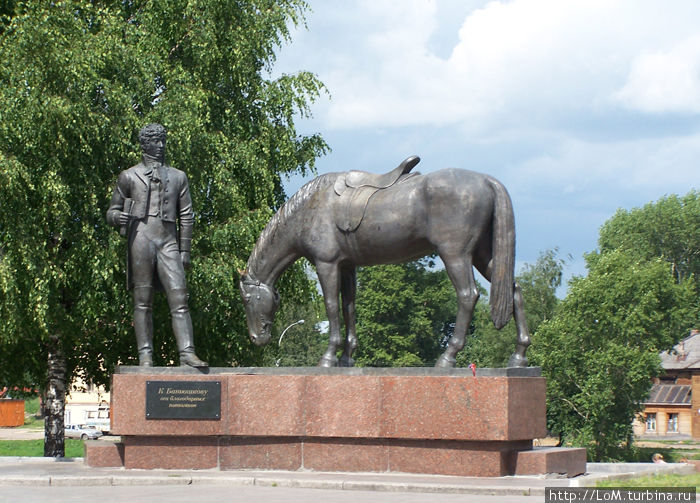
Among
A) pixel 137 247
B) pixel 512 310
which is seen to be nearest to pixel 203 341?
pixel 137 247

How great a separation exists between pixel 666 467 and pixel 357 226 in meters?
4.79

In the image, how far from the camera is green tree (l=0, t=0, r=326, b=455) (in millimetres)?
17641

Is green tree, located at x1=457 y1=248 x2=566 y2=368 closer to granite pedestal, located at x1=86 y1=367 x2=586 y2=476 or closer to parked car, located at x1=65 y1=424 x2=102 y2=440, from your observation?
parked car, located at x1=65 y1=424 x2=102 y2=440

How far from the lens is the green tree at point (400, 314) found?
5284 cm

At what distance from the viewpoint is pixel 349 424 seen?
11.2 m

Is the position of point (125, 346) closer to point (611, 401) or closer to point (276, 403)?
point (276, 403)

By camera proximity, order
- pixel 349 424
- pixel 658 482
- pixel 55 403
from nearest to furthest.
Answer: pixel 658 482
pixel 349 424
pixel 55 403

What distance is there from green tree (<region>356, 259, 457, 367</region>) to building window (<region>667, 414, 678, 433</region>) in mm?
20980

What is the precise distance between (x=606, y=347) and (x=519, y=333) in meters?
37.4

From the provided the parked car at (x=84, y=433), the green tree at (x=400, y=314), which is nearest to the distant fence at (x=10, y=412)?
the parked car at (x=84, y=433)

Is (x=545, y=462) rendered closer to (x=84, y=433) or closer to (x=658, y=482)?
(x=658, y=482)

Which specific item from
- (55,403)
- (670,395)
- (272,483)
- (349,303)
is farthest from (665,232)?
(272,483)

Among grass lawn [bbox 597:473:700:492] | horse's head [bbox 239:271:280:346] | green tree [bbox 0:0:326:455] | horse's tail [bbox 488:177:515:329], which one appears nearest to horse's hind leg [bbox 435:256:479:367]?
horse's tail [bbox 488:177:515:329]

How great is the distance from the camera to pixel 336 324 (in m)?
12.1
